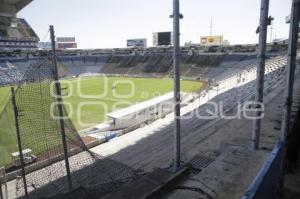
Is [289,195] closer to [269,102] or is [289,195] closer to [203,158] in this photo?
[203,158]

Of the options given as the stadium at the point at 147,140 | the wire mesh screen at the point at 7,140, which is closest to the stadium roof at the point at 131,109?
the stadium at the point at 147,140

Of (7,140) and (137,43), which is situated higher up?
(137,43)

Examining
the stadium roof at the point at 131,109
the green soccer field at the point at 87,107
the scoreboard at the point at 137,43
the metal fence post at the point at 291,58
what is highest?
the scoreboard at the point at 137,43

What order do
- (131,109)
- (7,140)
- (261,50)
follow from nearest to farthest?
(261,50)
(7,140)
(131,109)

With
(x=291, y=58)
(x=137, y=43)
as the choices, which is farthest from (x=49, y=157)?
(x=137, y=43)

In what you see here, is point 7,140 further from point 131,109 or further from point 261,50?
point 261,50

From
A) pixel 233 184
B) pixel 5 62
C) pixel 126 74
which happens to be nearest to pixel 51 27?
pixel 233 184

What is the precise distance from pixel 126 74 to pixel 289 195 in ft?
171

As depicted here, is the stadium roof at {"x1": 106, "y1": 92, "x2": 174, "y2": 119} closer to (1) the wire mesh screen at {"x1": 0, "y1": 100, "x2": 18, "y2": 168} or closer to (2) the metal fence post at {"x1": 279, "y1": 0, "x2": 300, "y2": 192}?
(1) the wire mesh screen at {"x1": 0, "y1": 100, "x2": 18, "y2": 168}

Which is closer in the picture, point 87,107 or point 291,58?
point 291,58

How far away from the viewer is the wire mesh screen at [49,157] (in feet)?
22.2

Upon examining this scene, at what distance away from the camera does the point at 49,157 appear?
38.3 feet

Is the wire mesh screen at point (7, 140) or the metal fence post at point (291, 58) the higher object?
the metal fence post at point (291, 58)

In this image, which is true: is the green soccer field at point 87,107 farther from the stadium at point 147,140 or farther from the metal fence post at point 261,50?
the metal fence post at point 261,50
